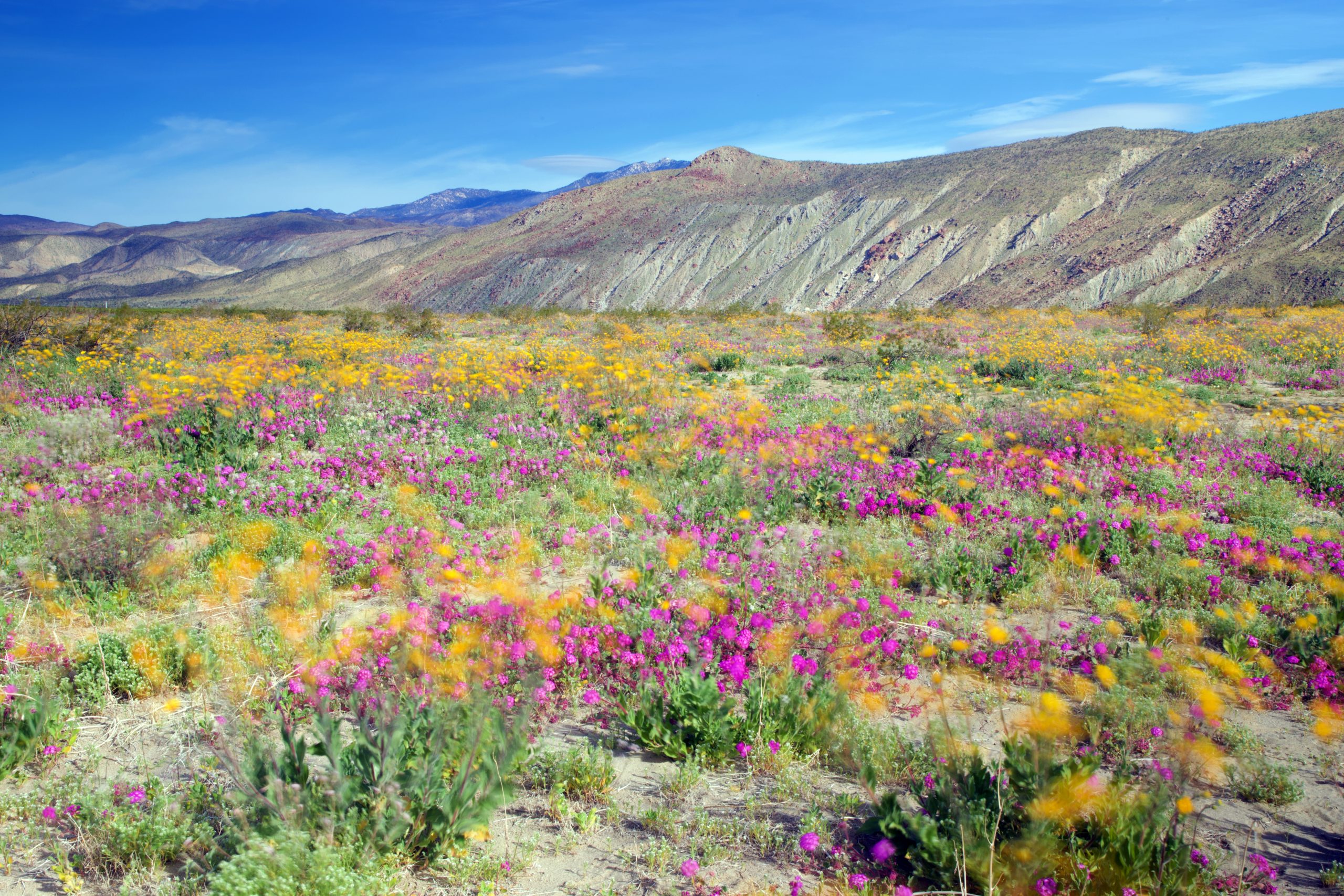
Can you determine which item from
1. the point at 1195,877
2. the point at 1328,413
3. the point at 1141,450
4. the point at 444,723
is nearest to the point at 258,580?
the point at 444,723

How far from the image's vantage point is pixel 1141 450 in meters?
6.63

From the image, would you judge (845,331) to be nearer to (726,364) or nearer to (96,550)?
(726,364)

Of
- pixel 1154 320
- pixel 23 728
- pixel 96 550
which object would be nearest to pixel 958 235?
pixel 1154 320

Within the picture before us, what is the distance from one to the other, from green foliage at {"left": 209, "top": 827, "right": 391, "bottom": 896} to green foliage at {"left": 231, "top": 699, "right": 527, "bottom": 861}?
9 cm

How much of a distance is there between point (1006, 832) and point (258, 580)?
444cm

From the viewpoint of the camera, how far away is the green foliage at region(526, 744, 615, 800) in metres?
2.70

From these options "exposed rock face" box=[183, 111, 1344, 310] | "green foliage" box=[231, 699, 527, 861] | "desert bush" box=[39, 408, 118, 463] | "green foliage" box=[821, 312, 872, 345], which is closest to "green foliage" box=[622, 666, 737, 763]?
"green foliage" box=[231, 699, 527, 861]

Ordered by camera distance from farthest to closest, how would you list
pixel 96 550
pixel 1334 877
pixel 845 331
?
pixel 845 331 < pixel 96 550 < pixel 1334 877

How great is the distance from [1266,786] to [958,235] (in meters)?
77.2

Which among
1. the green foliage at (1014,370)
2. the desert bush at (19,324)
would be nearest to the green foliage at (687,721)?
the green foliage at (1014,370)

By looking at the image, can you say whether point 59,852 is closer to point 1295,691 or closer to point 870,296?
point 1295,691

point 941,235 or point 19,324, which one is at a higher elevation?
point 941,235

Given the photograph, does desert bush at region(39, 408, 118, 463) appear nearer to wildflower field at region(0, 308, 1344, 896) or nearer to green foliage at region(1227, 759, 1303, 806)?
wildflower field at region(0, 308, 1344, 896)

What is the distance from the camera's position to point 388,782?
2.28 meters
